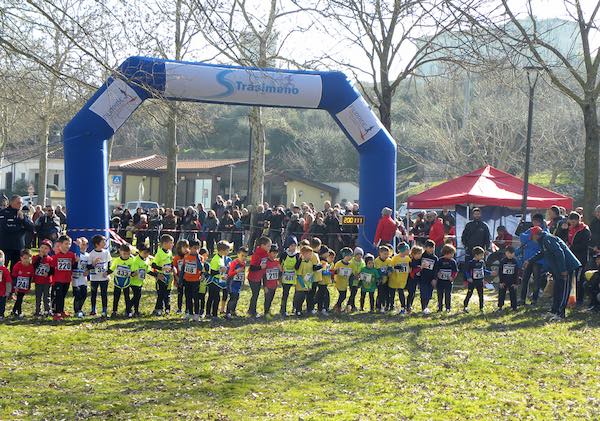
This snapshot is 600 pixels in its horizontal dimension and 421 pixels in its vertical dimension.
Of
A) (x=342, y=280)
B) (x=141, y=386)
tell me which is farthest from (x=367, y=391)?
(x=342, y=280)

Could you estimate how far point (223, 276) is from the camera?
15.2 meters

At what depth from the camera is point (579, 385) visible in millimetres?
10602

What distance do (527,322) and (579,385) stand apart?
16.5 feet

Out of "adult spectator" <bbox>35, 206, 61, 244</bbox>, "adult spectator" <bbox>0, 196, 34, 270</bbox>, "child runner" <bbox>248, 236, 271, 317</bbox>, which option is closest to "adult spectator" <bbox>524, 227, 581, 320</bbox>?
"child runner" <bbox>248, 236, 271, 317</bbox>

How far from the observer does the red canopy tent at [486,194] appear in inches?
931

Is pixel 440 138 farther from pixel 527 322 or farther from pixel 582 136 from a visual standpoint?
pixel 527 322

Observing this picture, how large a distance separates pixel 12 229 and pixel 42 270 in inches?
120

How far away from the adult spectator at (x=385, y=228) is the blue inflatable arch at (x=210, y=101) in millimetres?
1014

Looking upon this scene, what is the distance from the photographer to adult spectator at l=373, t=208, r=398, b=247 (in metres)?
19.9

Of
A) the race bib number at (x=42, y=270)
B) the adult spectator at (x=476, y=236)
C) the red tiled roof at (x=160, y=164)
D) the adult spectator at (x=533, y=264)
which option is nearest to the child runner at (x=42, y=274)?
the race bib number at (x=42, y=270)

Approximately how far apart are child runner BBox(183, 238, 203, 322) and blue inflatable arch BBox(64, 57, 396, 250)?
3804 millimetres

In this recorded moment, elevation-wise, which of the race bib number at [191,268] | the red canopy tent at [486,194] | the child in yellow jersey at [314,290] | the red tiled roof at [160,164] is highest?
the red tiled roof at [160,164]

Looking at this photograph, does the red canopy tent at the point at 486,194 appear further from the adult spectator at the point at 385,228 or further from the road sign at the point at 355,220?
the adult spectator at the point at 385,228

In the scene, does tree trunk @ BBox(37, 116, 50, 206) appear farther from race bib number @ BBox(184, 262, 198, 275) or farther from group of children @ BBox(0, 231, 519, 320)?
race bib number @ BBox(184, 262, 198, 275)
